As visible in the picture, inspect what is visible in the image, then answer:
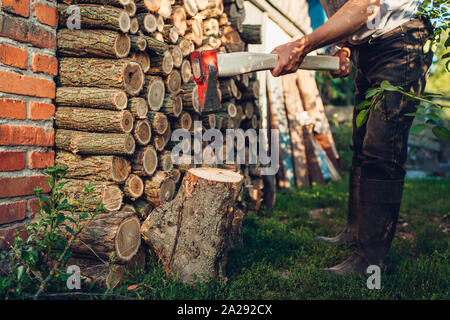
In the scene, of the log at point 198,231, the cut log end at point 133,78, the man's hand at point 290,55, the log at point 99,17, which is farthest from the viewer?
the cut log end at point 133,78

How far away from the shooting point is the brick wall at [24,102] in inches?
88.0

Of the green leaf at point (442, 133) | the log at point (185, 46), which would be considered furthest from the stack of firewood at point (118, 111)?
the green leaf at point (442, 133)

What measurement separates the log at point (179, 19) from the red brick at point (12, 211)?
6.06 feet

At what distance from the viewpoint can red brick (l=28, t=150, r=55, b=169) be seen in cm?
242

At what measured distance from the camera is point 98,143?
8.36ft

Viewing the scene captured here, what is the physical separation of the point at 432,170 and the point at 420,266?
6255 millimetres

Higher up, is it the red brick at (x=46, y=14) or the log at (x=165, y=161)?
the red brick at (x=46, y=14)

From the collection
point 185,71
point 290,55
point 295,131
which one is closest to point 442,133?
point 290,55

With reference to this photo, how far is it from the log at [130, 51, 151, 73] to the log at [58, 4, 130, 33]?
23 centimetres

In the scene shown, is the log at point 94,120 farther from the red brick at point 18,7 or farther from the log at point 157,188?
the red brick at point 18,7

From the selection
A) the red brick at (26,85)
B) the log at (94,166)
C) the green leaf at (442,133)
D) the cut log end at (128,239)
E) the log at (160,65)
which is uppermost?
the log at (160,65)

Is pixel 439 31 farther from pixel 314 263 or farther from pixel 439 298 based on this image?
pixel 314 263
